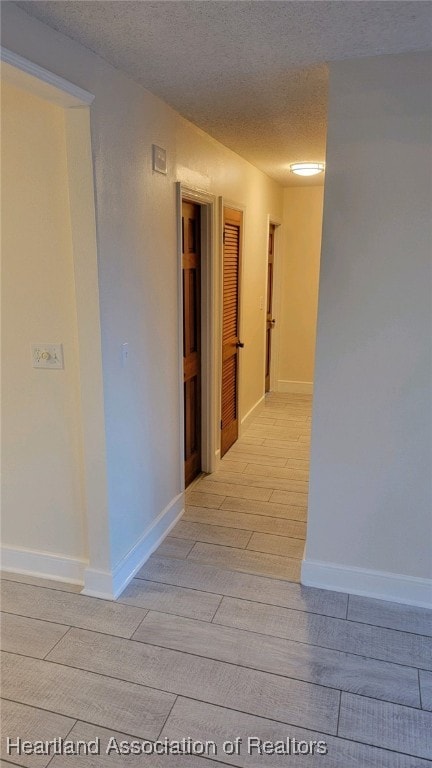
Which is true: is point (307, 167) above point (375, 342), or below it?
above

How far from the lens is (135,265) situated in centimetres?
246

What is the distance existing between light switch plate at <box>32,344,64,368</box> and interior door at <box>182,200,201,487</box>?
1245 mm

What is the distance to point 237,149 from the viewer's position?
3.76 meters

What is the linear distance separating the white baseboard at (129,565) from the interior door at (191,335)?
68 cm

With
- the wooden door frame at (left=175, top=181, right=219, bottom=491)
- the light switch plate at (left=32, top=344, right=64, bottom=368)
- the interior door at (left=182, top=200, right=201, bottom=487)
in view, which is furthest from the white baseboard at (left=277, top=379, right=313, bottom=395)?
the light switch plate at (left=32, top=344, right=64, bottom=368)

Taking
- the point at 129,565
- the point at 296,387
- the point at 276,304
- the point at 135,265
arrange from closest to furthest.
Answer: the point at 135,265
the point at 129,565
the point at 276,304
the point at 296,387

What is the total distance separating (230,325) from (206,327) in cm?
62

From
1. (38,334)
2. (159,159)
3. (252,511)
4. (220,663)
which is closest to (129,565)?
(220,663)

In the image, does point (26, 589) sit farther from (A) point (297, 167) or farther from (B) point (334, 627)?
(A) point (297, 167)

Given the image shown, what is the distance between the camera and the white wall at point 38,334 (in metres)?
2.14

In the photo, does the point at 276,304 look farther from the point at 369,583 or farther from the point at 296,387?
the point at 369,583

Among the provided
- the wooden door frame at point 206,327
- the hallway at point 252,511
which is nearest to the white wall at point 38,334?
the hallway at point 252,511

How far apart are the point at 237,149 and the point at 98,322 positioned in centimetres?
226

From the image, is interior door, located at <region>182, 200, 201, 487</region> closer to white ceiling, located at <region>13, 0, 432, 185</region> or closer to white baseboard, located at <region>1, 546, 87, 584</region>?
white ceiling, located at <region>13, 0, 432, 185</region>
